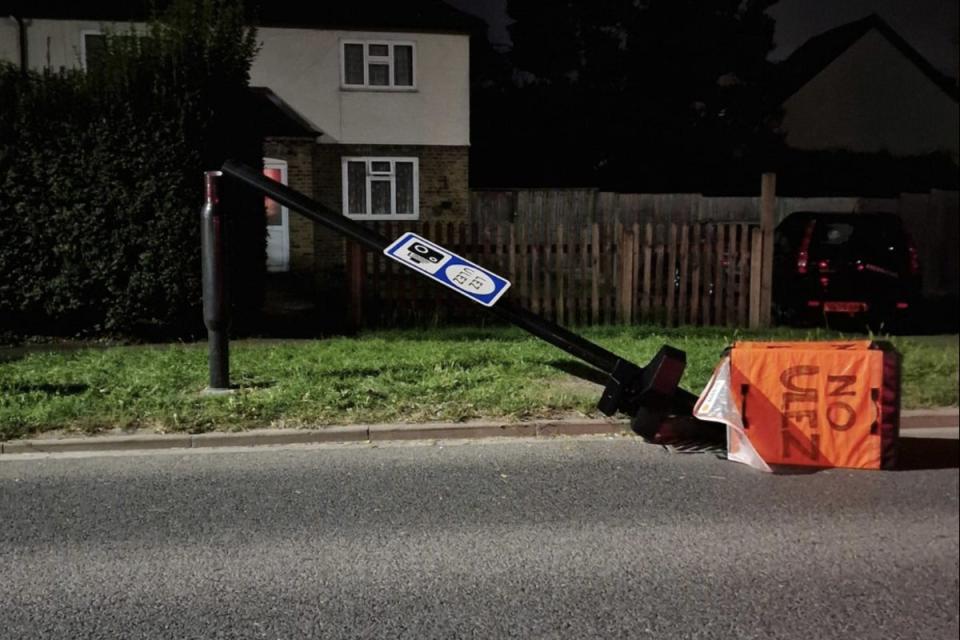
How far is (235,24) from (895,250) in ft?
28.2

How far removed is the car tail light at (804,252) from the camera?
11.1 m

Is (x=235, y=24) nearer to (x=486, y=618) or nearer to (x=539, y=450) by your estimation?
(x=539, y=450)

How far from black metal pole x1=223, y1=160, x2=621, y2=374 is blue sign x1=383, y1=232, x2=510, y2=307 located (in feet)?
0.35

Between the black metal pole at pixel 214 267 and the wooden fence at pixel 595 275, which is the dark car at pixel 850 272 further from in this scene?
the black metal pole at pixel 214 267

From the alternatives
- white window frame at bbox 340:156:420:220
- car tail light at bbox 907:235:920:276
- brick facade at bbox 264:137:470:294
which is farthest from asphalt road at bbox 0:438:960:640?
white window frame at bbox 340:156:420:220

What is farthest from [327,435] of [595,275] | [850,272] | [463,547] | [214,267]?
[850,272]

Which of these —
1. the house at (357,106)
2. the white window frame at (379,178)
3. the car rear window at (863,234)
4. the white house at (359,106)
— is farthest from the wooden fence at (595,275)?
the white window frame at (379,178)

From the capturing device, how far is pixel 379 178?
2217 cm

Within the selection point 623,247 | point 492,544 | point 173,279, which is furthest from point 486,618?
point 623,247

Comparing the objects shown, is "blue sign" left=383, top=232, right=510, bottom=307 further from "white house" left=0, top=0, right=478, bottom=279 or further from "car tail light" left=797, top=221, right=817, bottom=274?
"white house" left=0, top=0, right=478, bottom=279

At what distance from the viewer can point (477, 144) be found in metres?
32.0

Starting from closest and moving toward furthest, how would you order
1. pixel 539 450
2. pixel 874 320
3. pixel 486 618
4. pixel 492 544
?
pixel 486 618 → pixel 492 544 → pixel 539 450 → pixel 874 320

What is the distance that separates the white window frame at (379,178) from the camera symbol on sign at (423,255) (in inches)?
603

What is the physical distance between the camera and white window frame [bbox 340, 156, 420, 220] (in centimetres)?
2194
